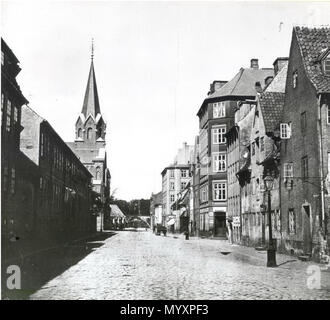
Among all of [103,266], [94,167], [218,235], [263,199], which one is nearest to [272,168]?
[263,199]

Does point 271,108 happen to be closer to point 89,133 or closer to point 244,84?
point 244,84

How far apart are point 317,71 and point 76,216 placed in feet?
138

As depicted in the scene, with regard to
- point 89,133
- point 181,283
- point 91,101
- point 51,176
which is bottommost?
point 181,283

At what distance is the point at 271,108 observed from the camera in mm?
33875

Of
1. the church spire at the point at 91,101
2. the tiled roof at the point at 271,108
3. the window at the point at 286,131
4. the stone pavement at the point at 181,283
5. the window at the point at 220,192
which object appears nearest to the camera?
the stone pavement at the point at 181,283

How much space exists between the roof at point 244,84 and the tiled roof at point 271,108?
79.3 ft

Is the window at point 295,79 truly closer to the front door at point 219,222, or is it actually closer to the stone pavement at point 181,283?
the stone pavement at point 181,283

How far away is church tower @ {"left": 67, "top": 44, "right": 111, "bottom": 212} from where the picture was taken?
10462 cm

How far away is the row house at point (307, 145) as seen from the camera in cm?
2323

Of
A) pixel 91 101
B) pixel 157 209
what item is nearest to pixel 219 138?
pixel 91 101

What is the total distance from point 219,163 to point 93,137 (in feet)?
178

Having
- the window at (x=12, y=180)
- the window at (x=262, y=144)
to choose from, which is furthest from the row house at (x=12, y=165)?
the window at (x=262, y=144)

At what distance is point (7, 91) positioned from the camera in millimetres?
24125

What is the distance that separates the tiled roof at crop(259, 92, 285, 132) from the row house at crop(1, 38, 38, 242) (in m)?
15.5
